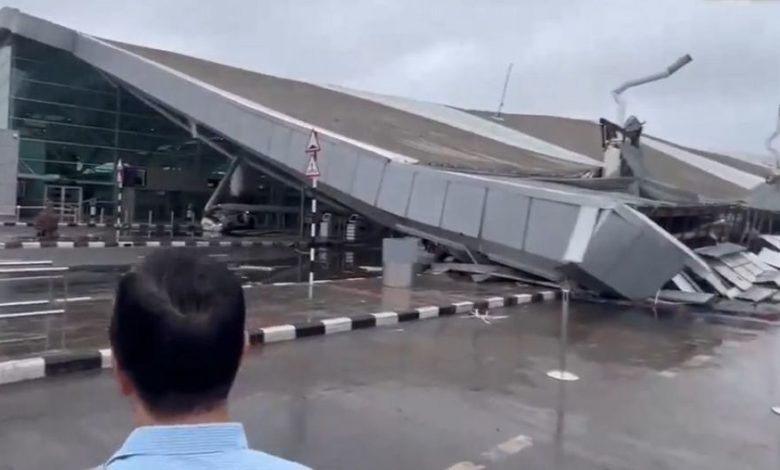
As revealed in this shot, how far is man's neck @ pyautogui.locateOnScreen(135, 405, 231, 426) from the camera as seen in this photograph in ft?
4.46

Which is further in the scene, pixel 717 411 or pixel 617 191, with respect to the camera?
pixel 617 191

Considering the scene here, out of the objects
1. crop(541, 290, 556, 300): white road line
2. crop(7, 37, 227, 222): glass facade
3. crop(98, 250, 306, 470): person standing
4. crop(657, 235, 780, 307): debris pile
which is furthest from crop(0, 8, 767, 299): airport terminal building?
crop(98, 250, 306, 470): person standing

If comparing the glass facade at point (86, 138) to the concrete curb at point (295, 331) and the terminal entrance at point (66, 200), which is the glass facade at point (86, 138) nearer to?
the terminal entrance at point (66, 200)

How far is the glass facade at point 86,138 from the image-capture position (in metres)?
30.1

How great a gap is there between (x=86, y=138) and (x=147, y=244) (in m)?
13.8

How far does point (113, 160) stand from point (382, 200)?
820 inches

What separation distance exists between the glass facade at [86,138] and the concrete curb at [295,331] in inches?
858

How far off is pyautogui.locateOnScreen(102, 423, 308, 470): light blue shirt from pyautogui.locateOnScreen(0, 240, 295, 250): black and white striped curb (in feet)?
50.3

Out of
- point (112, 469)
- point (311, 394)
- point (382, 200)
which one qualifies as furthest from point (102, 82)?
point (112, 469)

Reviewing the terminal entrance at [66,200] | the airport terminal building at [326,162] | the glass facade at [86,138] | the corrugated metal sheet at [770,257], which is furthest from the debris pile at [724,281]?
the terminal entrance at [66,200]

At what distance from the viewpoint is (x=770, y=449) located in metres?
5.61

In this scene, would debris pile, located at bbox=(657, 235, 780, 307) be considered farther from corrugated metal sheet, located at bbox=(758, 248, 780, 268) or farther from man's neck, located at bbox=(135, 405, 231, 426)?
man's neck, located at bbox=(135, 405, 231, 426)

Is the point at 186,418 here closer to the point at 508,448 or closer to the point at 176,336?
the point at 176,336

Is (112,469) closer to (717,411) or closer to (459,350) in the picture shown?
(717,411)
